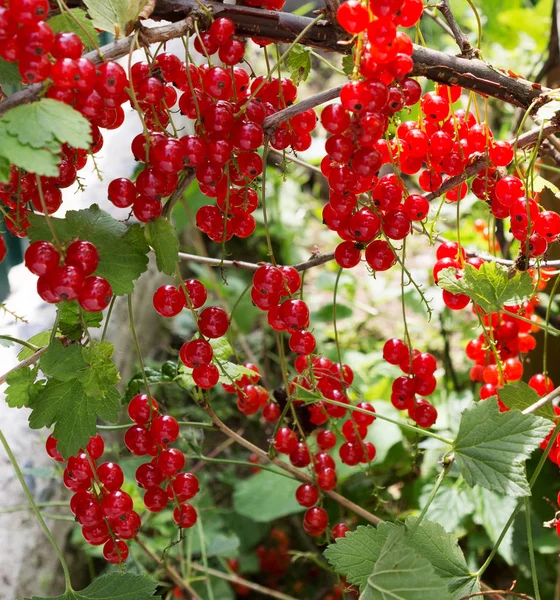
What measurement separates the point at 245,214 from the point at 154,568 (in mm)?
1023

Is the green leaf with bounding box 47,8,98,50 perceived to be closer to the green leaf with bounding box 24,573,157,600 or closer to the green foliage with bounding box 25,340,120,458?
the green foliage with bounding box 25,340,120,458

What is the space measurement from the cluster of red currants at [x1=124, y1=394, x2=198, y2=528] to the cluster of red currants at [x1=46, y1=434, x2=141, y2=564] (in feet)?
0.10

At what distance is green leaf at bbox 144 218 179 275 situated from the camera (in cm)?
59

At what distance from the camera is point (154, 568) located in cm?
146

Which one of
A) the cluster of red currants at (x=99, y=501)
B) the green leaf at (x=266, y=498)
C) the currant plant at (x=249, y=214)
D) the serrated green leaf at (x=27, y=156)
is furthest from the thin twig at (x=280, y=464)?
the green leaf at (x=266, y=498)

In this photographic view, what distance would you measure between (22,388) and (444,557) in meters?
0.47

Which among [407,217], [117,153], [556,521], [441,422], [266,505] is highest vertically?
[407,217]

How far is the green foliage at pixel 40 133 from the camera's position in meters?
0.49

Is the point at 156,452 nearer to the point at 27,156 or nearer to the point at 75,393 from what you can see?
the point at 75,393

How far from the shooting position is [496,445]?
683 millimetres

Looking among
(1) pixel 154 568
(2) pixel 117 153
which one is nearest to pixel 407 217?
(1) pixel 154 568

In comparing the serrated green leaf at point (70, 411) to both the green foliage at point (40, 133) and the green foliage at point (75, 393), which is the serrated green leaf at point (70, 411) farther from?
the green foliage at point (40, 133)

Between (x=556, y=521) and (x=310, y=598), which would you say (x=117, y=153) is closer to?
(x=310, y=598)

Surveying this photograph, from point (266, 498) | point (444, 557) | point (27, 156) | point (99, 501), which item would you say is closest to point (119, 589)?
point (99, 501)
